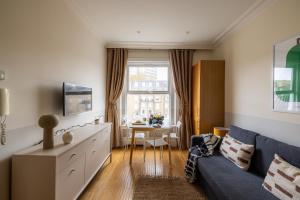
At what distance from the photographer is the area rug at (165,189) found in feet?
8.28

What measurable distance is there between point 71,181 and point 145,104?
3370 millimetres

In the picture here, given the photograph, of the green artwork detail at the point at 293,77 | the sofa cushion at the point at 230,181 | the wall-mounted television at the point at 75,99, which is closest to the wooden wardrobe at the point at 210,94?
the sofa cushion at the point at 230,181

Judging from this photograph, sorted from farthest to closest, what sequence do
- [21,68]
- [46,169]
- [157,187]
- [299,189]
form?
[157,187] < [21,68] < [46,169] < [299,189]

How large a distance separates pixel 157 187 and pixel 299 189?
1747mm

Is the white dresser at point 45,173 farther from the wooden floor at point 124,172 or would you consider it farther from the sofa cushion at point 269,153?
the sofa cushion at point 269,153

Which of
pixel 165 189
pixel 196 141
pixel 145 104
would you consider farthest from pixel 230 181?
pixel 145 104

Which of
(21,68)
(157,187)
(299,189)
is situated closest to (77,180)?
(157,187)

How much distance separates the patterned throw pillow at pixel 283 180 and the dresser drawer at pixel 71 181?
1.99 m

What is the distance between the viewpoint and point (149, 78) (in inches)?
205

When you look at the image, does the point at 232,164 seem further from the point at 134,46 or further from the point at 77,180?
the point at 134,46

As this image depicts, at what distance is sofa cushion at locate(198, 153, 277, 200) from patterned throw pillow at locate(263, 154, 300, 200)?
0.24 ft

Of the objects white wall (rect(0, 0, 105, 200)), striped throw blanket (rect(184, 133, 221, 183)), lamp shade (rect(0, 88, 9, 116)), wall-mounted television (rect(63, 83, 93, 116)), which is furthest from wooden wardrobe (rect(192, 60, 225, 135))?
lamp shade (rect(0, 88, 9, 116))

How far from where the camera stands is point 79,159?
2.28m

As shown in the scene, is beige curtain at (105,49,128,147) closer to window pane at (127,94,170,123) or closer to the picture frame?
→ window pane at (127,94,170,123)
